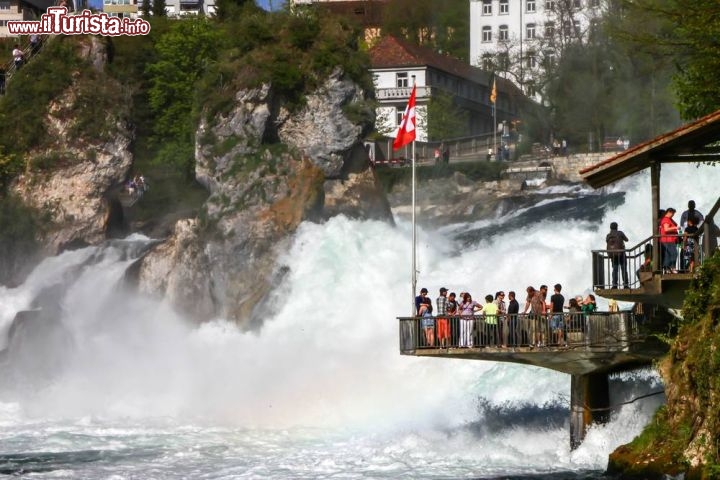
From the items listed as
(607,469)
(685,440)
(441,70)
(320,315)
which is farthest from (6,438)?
(441,70)

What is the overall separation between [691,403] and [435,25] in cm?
9533

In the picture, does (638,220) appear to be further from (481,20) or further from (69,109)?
(481,20)

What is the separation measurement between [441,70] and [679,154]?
8409cm

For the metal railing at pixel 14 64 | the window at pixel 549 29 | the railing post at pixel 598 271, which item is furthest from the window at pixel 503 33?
the railing post at pixel 598 271

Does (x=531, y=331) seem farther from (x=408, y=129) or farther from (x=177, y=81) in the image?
(x=177, y=81)

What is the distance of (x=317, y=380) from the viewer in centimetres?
6350

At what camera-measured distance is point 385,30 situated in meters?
136

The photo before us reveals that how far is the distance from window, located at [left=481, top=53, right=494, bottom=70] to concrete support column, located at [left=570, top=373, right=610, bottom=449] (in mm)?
79412

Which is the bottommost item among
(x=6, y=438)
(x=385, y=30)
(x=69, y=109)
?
(x=6, y=438)

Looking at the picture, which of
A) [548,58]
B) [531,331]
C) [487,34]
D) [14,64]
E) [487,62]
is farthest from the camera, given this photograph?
[487,34]

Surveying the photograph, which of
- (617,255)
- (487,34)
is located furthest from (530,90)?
(617,255)

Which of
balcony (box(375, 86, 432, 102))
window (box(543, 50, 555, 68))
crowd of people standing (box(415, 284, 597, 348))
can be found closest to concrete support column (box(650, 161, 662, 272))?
crowd of people standing (box(415, 284, 597, 348))

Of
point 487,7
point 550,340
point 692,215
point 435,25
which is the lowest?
point 550,340

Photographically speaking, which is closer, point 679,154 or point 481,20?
point 679,154
